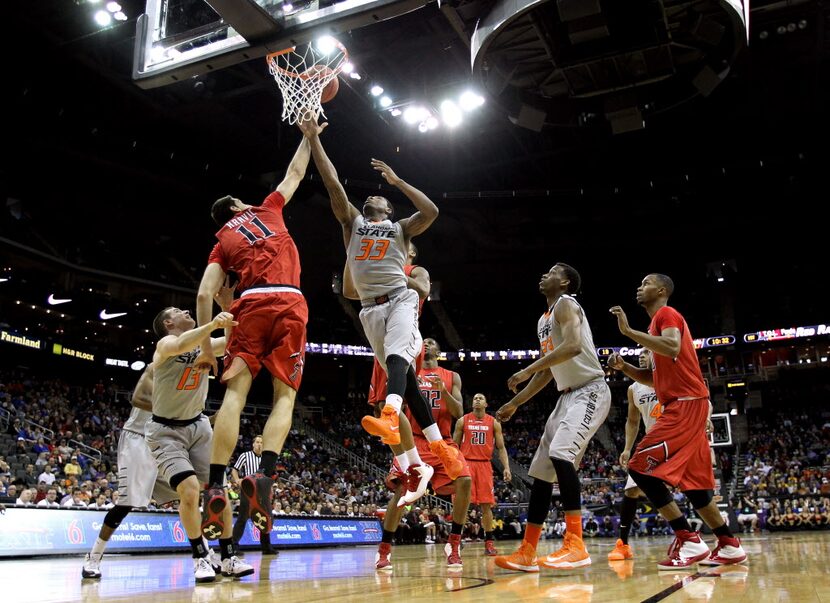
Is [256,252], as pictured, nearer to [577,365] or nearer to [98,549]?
[577,365]

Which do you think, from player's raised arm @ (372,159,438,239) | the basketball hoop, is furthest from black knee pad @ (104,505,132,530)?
the basketball hoop

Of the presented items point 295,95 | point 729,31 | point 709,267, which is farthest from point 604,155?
point 295,95

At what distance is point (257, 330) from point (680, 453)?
2.96 meters

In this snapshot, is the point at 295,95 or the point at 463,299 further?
the point at 463,299

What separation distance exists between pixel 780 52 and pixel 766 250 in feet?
46.3

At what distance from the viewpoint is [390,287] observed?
4.97 metres

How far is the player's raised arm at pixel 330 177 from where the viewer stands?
16.2 ft

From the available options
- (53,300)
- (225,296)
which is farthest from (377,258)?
(53,300)

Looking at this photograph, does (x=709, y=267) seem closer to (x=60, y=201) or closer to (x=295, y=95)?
(x=60, y=201)

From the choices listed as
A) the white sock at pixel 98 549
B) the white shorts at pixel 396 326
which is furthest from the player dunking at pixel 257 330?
the white sock at pixel 98 549

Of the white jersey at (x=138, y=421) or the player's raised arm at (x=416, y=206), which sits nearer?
the player's raised arm at (x=416, y=206)

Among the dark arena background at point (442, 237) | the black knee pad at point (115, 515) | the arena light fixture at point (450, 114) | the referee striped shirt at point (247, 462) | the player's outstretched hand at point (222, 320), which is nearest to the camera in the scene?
the player's outstretched hand at point (222, 320)

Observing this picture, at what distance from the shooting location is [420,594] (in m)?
3.39

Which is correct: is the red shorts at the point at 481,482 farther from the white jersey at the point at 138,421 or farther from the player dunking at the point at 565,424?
the white jersey at the point at 138,421
